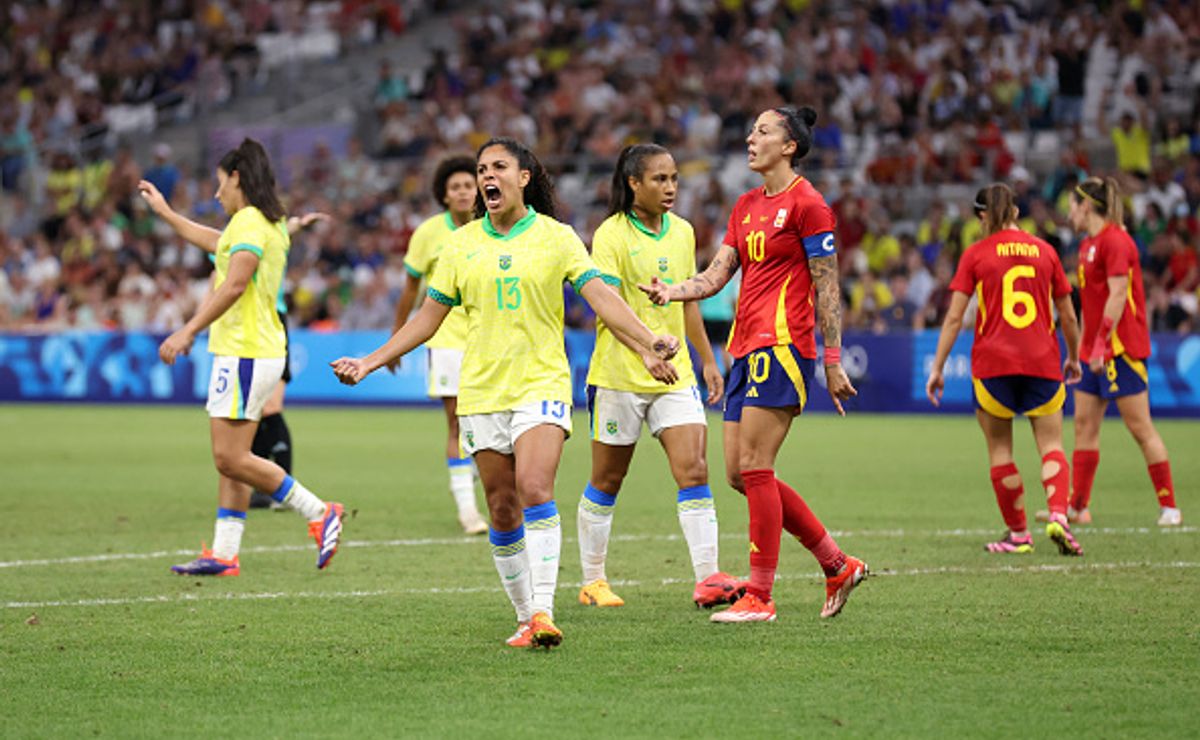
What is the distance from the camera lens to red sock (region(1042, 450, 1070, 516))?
1092 cm

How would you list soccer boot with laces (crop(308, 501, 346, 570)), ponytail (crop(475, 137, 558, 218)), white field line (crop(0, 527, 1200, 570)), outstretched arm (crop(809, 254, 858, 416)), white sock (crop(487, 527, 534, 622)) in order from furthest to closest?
white field line (crop(0, 527, 1200, 570))
soccer boot with laces (crop(308, 501, 346, 570))
outstretched arm (crop(809, 254, 858, 416))
ponytail (crop(475, 137, 558, 218))
white sock (crop(487, 527, 534, 622))

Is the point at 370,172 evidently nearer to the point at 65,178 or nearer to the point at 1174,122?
the point at 65,178

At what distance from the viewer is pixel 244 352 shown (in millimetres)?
10406

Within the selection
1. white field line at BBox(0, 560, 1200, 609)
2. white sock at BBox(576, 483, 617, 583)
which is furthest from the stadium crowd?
white sock at BBox(576, 483, 617, 583)

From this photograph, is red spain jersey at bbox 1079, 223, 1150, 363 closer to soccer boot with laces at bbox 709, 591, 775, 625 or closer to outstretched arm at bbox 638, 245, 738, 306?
outstretched arm at bbox 638, 245, 738, 306

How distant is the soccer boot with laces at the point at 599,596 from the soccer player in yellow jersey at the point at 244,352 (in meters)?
1.86

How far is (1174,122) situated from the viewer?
84.6 ft

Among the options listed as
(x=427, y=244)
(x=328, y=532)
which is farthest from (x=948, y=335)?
(x=328, y=532)

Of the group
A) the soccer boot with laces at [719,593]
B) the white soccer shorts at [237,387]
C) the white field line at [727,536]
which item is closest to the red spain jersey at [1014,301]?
the white field line at [727,536]

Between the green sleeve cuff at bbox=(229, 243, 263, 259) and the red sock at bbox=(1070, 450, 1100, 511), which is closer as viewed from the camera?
the green sleeve cuff at bbox=(229, 243, 263, 259)

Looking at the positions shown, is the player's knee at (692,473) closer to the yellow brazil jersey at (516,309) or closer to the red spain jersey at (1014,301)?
the yellow brazil jersey at (516,309)

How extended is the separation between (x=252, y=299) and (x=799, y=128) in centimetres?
368

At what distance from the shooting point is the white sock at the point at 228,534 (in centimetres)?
1044

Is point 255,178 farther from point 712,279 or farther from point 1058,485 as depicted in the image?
point 1058,485
